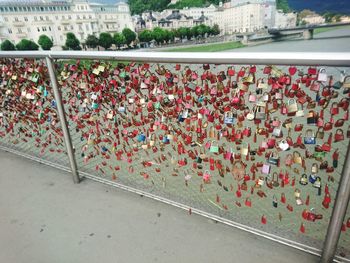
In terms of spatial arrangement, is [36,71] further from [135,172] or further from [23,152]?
[135,172]

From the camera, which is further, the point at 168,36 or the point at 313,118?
the point at 168,36

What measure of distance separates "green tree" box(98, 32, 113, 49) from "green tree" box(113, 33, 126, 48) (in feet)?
3.83

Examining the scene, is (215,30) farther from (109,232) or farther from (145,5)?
(109,232)

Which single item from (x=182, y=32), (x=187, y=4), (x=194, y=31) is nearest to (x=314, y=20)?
(x=182, y=32)

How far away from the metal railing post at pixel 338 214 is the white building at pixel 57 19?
64.6 meters

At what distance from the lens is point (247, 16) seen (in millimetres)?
80125

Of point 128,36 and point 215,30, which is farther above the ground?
point 128,36

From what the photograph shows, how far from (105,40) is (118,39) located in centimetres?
287

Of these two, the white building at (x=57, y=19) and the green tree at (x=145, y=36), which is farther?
the green tree at (x=145, y=36)

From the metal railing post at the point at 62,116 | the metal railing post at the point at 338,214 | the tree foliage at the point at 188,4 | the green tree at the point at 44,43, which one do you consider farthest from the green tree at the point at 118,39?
the tree foliage at the point at 188,4

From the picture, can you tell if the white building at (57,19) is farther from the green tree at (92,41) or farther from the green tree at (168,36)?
the green tree at (168,36)

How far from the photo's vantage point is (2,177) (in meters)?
2.77

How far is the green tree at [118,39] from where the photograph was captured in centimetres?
5316

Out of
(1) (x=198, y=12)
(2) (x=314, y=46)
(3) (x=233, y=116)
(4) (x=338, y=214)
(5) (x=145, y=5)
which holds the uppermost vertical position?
(5) (x=145, y=5)
